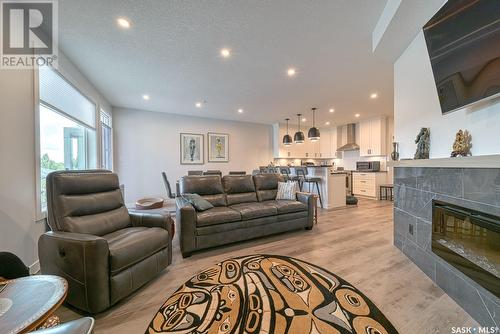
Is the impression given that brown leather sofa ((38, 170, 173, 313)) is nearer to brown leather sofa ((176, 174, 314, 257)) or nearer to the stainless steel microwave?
brown leather sofa ((176, 174, 314, 257))

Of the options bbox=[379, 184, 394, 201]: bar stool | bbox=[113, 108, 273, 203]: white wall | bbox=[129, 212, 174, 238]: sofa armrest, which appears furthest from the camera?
bbox=[379, 184, 394, 201]: bar stool

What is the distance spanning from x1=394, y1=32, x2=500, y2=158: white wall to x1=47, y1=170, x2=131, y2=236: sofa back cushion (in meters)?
3.47

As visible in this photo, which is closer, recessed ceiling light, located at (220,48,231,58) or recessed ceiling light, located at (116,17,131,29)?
recessed ceiling light, located at (116,17,131,29)

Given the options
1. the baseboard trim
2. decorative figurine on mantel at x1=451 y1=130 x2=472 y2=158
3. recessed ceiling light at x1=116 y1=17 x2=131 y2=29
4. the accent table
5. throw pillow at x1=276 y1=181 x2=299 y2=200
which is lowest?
the baseboard trim

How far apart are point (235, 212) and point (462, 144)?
2.52 m

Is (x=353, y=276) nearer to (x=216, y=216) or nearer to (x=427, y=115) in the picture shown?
(x=216, y=216)

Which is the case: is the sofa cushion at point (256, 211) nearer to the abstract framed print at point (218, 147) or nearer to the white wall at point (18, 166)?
the white wall at point (18, 166)

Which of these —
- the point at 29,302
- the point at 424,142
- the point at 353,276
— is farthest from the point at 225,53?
A: the point at 353,276

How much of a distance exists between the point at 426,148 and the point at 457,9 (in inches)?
52.2

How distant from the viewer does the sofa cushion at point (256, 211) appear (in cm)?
290

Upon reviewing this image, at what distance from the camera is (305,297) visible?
5.56 ft

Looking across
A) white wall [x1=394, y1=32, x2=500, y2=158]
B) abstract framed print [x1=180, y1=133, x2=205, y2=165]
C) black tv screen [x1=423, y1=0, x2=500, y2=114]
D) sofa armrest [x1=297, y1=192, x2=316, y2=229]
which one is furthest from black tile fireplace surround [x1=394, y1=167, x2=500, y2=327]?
abstract framed print [x1=180, y1=133, x2=205, y2=165]

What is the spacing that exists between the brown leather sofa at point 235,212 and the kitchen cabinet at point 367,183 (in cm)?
417

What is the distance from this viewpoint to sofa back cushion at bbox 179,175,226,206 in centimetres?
324
